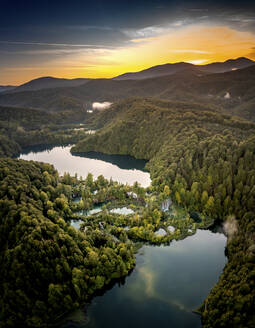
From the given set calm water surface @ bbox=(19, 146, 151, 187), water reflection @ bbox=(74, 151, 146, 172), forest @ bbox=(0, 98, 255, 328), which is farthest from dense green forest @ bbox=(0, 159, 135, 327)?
water reflection @ bbox=(74, 151, 146, 172)

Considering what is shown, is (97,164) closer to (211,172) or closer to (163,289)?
(211,172)

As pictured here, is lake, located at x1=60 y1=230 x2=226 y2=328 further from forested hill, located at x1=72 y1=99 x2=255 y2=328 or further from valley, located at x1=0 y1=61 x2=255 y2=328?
forested hill, located at x1=72 y1=99 x2=255 y2=328

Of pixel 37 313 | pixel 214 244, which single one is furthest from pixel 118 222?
pixel 37 313

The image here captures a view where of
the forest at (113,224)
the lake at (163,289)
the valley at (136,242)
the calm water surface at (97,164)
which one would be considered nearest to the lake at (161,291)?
the lake at (163,289)

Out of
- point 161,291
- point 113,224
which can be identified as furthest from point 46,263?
point 113,224

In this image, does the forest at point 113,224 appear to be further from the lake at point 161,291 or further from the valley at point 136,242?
the lake at point 161,291

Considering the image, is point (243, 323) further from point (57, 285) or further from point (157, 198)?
point (157, 198)

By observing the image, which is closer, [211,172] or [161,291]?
[161,291]
